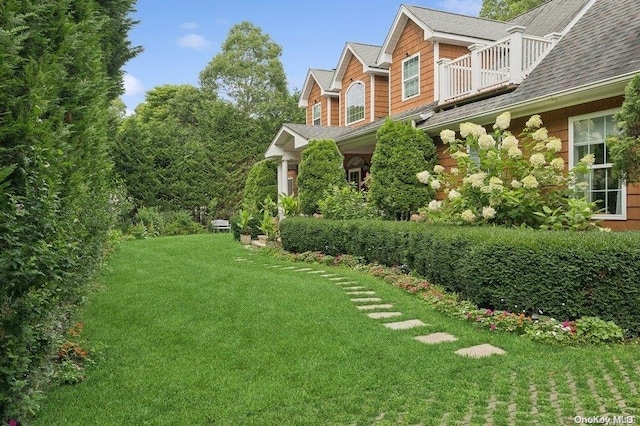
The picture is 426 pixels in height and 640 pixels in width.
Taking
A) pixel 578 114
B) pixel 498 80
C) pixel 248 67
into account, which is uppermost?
pixel 248 67

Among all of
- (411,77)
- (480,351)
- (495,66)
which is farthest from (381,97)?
(480,351)

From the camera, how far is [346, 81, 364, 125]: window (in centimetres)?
1744

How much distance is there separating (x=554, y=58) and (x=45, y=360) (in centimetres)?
1032

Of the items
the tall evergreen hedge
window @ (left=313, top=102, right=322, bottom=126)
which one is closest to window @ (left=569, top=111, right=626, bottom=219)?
the tall evergreen hedge

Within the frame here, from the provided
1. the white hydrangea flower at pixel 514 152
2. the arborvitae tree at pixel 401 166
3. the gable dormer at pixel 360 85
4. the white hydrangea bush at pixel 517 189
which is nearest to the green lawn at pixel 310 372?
the white hydrangea bush at pixel 517 189

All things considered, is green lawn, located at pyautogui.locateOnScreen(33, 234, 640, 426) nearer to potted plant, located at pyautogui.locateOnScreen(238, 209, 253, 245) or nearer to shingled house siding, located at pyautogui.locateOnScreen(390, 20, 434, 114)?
shingled house siding, located at pyautogui.locateOnScreen(390, 20, 434, 114)

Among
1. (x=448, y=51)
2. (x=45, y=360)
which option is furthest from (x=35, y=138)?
(x=448, y=51)

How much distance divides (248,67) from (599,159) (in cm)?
2747

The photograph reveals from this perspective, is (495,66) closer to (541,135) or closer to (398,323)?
(541,135)

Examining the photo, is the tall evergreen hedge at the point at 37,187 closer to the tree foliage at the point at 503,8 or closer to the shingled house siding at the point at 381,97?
the shingled house siding at the point at 381,97

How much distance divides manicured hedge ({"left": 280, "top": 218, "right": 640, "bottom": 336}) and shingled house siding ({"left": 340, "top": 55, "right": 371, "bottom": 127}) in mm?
10557

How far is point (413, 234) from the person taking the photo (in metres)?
7.78

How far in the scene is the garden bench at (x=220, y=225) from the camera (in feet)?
70.9

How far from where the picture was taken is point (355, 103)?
58.6 feet
